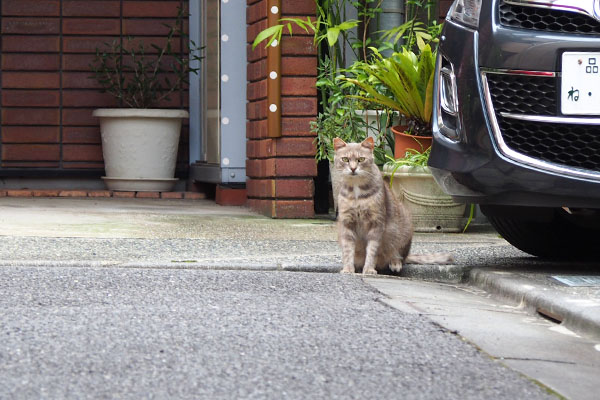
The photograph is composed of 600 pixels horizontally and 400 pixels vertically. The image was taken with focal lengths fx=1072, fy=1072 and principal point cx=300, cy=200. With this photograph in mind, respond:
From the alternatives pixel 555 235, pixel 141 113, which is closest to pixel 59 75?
pixel 141 113

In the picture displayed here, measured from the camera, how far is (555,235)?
4840 mm

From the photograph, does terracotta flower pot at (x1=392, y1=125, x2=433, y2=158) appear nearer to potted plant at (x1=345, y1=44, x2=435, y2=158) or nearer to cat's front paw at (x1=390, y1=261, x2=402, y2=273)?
potted plant at (x1=345, y1=44, x2=435, y2=158)

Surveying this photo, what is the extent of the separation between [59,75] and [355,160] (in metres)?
5.30

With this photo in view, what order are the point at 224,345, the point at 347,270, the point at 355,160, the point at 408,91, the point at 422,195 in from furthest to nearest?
the point at 408,91 → the point at 422,195 → the point at 355,160 → the point at 347,270 → the point at 224,345

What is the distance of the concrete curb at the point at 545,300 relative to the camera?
11.1 feet

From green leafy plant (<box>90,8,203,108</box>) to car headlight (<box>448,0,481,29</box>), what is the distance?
5.15 m

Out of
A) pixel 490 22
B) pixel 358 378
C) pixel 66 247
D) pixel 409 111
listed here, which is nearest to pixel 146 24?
pixel 409 111

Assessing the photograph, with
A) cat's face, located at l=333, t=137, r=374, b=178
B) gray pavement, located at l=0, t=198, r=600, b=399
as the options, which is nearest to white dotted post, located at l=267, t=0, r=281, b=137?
gray pavement, located at l=0, t=198, r=600, b=399

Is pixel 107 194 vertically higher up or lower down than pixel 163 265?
higher up

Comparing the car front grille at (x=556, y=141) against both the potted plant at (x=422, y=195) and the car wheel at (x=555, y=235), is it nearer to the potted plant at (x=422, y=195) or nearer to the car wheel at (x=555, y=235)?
the car wheel at (x=555, y=235)

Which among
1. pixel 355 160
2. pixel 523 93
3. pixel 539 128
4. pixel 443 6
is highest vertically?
pixel 443 6

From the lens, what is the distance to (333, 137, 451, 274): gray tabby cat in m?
4.78

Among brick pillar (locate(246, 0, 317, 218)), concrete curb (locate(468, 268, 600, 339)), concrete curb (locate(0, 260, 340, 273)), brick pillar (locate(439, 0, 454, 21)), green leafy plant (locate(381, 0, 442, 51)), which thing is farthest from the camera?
brick pillar (locate(439, 0, 454, 21))

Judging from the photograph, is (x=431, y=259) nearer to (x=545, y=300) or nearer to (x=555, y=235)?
(x=555, y=235)
